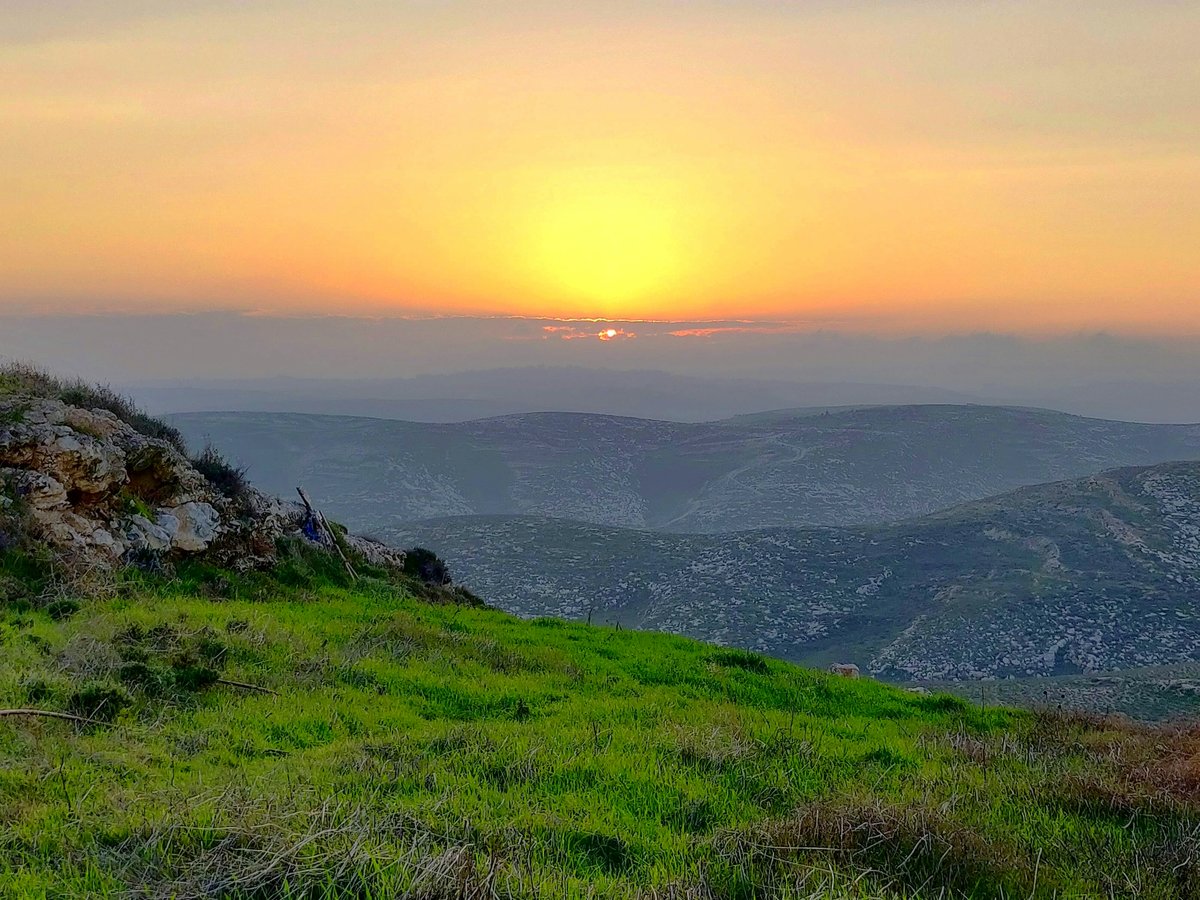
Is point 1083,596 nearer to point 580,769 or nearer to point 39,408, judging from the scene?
point 580,769

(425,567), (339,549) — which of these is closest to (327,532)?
(339,549)

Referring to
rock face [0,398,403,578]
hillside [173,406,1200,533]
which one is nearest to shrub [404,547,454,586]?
rock face [0,398,403,578]

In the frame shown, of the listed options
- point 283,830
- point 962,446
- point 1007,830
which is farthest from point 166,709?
point 962,446

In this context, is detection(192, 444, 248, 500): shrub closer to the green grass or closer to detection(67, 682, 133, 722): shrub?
→ the green grass

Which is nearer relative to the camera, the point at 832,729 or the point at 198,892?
the point at 198,892

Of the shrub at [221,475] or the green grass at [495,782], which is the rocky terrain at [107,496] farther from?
the green grass at [495,782]

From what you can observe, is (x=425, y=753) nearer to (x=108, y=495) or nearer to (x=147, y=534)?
(x=147, y=534)
